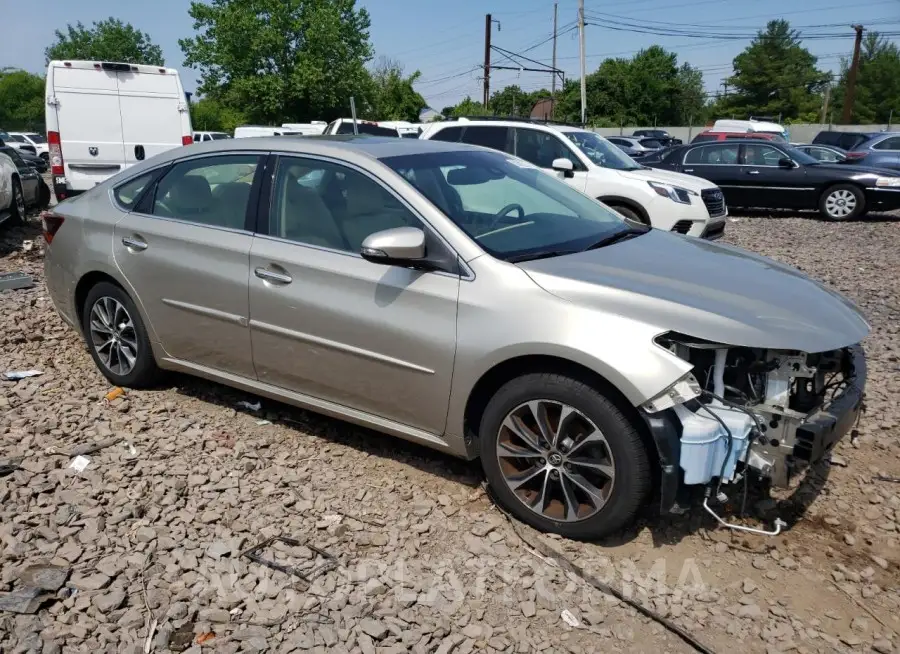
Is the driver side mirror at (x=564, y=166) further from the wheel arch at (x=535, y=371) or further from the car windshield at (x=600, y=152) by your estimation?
the wheel arch at (x=535, y=371)

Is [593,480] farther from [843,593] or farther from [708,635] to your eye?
[843,593]

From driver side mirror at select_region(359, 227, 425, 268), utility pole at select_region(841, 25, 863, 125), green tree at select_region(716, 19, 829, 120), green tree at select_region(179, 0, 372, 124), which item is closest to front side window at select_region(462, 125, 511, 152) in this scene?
driver side mirror at select_region(359, 227, 425, 268)

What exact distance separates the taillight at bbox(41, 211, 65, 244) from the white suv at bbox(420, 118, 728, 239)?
6104mm

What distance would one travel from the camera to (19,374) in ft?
17.4

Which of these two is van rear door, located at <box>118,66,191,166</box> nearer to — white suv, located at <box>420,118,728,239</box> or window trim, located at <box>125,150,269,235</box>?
white suv, located at <box>420,118,728,239</box>

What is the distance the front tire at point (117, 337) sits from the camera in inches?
186

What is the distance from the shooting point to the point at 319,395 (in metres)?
3.96

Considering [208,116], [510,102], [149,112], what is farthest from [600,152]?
[510,102]

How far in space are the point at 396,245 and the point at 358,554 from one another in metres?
1.35

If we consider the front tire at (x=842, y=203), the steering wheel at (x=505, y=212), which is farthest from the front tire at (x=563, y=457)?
the front tire at (x=842, y=203)

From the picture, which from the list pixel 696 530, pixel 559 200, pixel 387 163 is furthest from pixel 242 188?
pixel 696 530

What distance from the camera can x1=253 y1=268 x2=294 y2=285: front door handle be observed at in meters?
3.89

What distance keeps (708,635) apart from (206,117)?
2067 inches

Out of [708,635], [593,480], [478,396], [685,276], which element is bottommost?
[708,635]
